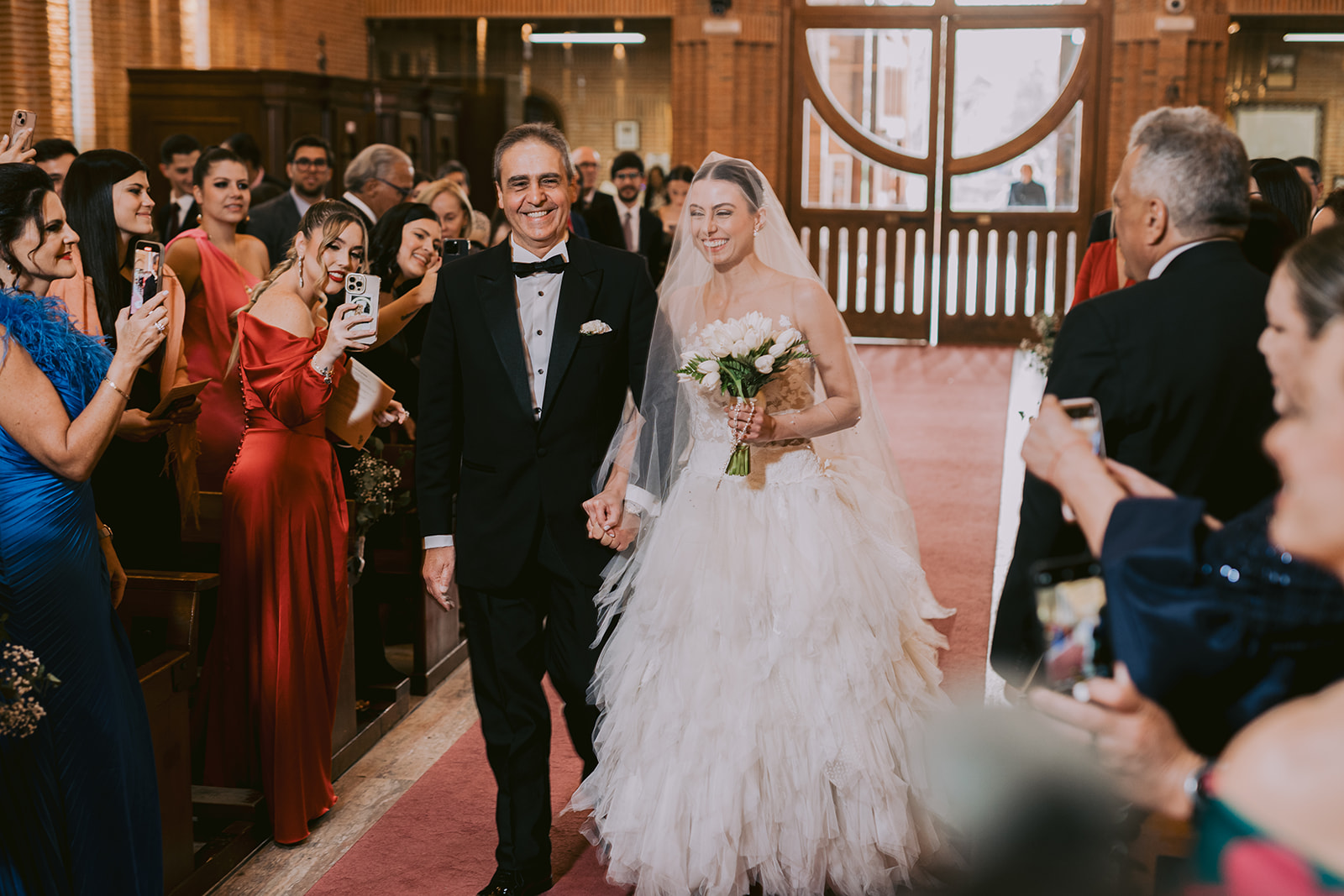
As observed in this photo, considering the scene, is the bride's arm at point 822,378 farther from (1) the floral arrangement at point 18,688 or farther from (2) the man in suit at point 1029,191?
(2) the man in suit at point 1029,191

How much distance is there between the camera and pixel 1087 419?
5.63ft

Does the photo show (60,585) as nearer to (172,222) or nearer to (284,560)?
(284,560)

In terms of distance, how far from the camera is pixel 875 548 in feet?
10.2

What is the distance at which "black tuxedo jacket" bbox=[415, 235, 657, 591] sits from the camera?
116 inches

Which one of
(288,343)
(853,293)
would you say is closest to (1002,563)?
(288,343)

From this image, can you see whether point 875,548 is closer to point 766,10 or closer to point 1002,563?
point 1002,563

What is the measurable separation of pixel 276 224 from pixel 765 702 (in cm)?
463

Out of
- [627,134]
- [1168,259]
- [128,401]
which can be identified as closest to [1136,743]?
[1168,259]

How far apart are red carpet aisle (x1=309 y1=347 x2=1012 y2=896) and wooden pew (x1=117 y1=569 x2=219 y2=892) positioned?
1.25 ft

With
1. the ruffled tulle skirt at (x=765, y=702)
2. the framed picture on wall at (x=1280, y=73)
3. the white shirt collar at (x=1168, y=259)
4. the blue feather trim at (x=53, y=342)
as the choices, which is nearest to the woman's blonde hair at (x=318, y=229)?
the blue feather trim at (x=53, y=342)

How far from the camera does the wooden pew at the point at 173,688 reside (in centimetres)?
284

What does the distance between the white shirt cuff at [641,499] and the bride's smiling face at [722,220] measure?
24.4 inches

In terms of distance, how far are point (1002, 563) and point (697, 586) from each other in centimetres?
321

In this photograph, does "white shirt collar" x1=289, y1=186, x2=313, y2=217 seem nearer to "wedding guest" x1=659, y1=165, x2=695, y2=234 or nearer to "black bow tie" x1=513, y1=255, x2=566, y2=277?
"wedding guest" x1=659, y1=165, x2=695, y2=234
